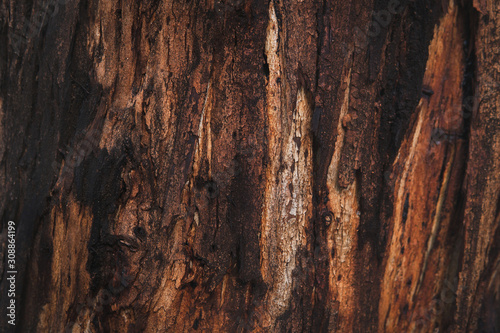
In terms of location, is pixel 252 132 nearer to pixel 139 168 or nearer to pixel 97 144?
pixel 139 168

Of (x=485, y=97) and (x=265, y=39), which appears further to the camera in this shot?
(x=485, y=97)

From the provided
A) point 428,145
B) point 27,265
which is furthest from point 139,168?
point 428,145

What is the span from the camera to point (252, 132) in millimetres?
1342

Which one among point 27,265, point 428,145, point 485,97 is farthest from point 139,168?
point 485,97

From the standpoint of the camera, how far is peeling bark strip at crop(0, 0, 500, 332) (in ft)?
4.30

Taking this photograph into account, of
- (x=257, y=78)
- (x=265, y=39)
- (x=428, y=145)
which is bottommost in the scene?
(x=428, y=145)

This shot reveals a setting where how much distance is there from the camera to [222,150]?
1.35 metres

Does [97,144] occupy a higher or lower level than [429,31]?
lower

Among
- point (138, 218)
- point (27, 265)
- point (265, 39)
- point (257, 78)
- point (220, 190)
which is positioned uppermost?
point (265, 39)

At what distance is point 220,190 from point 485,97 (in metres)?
1.12

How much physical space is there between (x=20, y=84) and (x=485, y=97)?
1801mm

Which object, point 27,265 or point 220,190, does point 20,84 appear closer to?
point 27,265

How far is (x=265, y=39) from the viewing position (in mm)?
1319

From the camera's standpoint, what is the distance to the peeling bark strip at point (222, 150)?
1.31 metres
